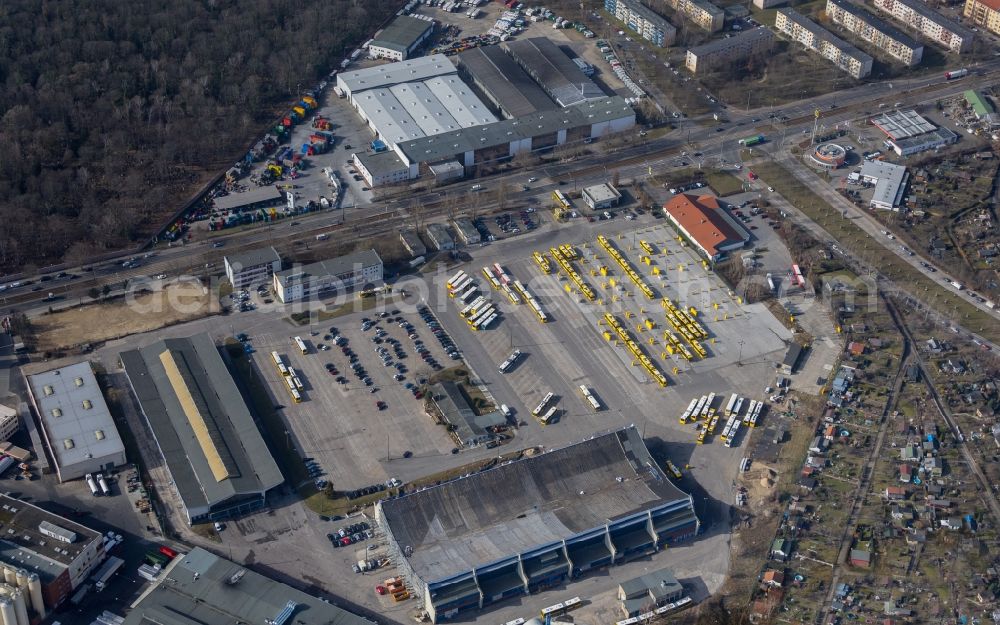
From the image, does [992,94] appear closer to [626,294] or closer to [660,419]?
[626,294]

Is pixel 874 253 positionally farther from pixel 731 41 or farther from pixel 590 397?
pixel 731 41

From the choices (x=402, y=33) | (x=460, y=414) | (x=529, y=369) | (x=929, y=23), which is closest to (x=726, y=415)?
(x=529, y=369)

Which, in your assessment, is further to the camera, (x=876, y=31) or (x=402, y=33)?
(x=402, y=33)

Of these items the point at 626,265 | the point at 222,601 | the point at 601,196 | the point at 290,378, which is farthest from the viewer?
the point at 601,196

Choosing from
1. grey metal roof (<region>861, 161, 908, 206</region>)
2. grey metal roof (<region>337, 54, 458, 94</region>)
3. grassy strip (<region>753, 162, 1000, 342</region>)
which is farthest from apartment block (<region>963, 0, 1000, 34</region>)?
grey metal roof (<region>337, 54, 458, 94</region>)

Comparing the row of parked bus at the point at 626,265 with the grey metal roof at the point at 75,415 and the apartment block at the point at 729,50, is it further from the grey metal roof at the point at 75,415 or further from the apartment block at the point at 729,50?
the grey metal roof at the point at 75,415

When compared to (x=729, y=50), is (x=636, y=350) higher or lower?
lower

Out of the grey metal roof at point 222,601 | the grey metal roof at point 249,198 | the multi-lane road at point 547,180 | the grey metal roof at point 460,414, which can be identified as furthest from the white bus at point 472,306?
the grey metal roof at point 222,601
